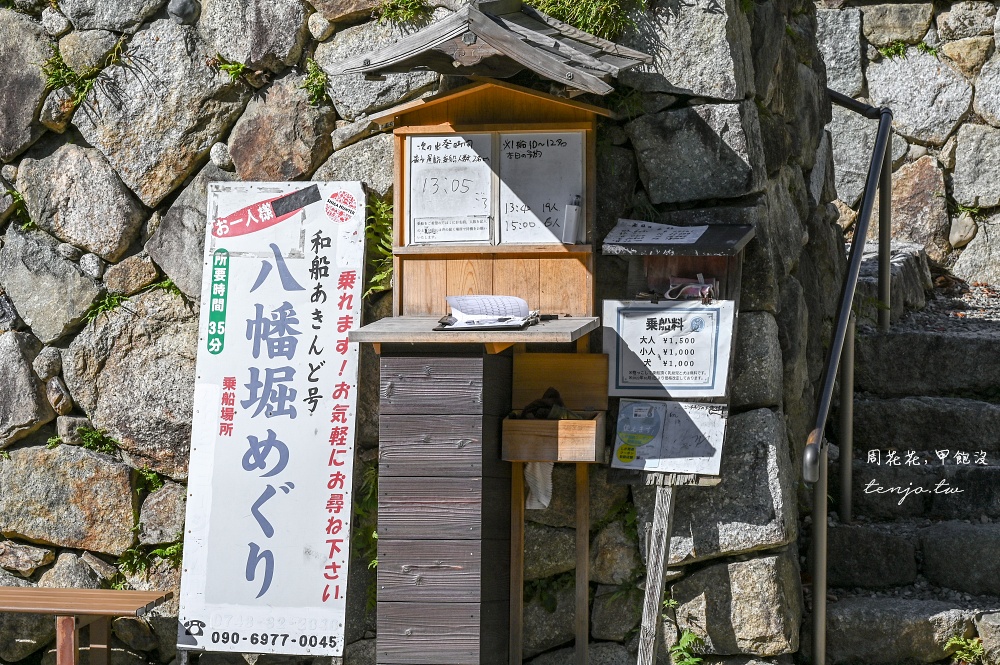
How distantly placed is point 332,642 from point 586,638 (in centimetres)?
103

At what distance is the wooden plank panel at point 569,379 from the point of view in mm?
4230

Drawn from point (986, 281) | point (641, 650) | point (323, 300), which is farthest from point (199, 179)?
point (986, 281)

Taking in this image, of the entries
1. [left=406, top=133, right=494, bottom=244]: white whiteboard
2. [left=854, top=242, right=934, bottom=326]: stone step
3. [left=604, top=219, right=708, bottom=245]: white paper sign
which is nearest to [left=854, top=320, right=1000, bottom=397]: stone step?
[left=854, top=242, right=934, bottom=326]: stone step

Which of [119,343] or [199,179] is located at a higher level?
[199,179]

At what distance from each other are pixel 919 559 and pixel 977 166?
396 cm

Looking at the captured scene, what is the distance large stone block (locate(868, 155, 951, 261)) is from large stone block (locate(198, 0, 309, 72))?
15.0 feet

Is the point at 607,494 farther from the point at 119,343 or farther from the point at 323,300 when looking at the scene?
the point at 119,343

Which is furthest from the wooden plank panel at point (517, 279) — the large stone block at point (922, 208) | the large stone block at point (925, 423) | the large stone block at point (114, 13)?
the large stone block at point (922, 208)

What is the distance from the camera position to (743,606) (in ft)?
13.6

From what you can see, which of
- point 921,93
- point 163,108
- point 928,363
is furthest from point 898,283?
point 163,108

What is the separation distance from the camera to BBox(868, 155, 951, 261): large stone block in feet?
24.7

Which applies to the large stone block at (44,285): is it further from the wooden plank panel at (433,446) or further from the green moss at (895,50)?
the green moss at (895,50)

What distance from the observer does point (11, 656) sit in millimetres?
4863

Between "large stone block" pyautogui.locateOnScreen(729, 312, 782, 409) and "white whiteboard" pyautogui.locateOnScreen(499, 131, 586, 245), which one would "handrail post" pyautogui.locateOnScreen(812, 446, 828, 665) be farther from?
"white whiteboard" pyautogui.locateOnScreen(499, 131, 586, 245)
